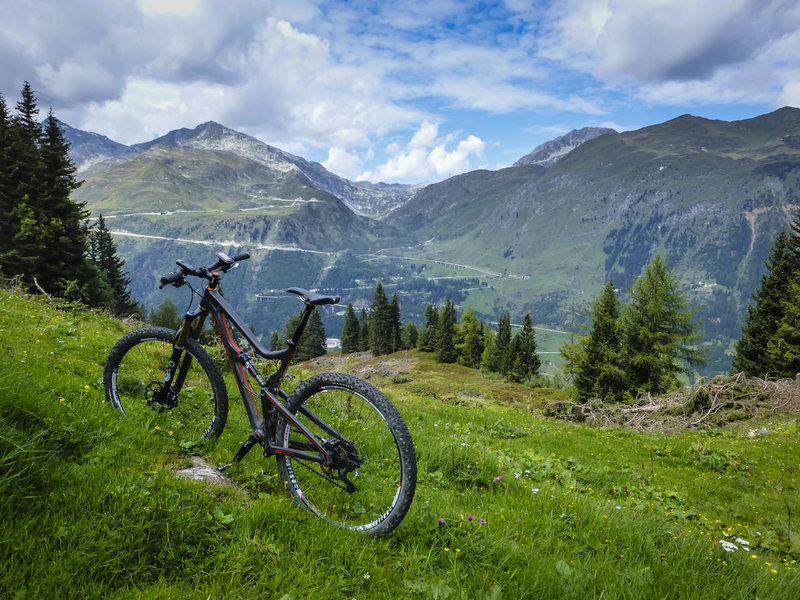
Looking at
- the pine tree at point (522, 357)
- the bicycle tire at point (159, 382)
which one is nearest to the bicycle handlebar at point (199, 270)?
the bicycle tire at point (159, 382)

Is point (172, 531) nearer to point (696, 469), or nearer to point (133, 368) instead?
point (133, 368)

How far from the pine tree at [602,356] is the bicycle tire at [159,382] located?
4291 centimetres

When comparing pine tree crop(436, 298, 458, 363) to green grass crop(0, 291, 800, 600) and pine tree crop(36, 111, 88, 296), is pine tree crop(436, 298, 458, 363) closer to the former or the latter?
pine tree crop(36, 111, 88, 296)

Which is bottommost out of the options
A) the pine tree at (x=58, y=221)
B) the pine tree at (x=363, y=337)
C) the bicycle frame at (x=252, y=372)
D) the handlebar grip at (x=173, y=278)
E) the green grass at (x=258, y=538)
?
the pine tree at (x=363, y=337)

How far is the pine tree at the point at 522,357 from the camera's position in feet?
235

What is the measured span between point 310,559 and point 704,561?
391 centimetres

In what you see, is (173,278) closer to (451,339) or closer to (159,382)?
(159,382)

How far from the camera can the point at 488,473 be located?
7.03 metres

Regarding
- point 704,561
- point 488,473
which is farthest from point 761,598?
point 488,473

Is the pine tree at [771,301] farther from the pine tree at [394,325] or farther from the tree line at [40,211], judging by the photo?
the pine tree at [394,325]

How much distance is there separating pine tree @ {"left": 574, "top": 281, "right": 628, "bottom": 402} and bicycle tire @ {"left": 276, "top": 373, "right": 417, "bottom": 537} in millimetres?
42549

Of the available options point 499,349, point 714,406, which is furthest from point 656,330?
point 499,349

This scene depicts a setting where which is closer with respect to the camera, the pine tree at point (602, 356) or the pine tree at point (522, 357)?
the pine tree at point (602, 356)

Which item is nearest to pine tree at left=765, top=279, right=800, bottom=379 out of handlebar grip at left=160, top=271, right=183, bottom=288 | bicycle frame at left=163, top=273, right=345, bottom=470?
bicycle frame at left=163, top=273, right=345, bottom=470
